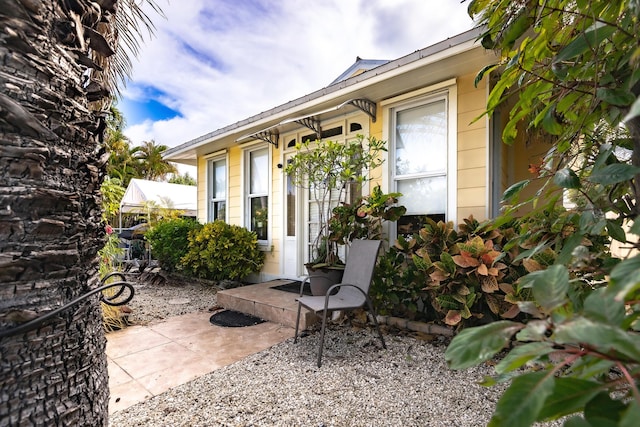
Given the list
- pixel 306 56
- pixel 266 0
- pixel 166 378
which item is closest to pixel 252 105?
pixel 306 56

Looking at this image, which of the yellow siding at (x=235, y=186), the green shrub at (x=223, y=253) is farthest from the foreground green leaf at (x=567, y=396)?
the yellow siding at (x=235, y=186)

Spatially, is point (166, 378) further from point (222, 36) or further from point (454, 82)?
point (222, 36)

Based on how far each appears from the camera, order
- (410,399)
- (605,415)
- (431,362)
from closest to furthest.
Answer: (605,415), (410,399), (431,362)

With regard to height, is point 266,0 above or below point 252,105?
below

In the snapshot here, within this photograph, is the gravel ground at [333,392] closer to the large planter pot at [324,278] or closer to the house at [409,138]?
the large planter pot at [324,278]

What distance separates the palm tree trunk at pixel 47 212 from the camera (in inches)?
30.0

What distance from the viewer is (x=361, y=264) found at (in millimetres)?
3322

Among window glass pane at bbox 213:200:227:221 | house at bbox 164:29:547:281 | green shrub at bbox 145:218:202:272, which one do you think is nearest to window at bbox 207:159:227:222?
window glass pane at bbox 213:200:227:221

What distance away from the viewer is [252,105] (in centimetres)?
1276

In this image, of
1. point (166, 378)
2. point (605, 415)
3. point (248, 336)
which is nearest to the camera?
point (605, 415)

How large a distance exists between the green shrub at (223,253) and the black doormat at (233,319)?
132 centimetres

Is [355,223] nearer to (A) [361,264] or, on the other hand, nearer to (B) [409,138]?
(A) [361,264]

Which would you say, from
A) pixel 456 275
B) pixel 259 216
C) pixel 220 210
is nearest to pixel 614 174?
pixel 456 275

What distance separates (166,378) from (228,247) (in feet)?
10.2
